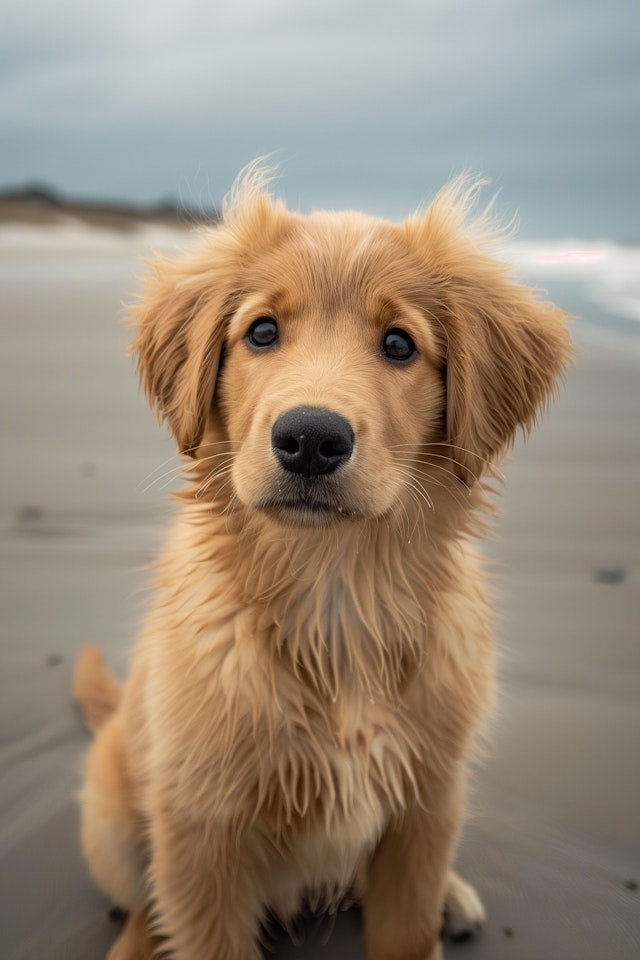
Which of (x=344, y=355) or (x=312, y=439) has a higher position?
(x=344, y=355)

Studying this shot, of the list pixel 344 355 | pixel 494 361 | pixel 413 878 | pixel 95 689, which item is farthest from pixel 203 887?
pixel 494 361

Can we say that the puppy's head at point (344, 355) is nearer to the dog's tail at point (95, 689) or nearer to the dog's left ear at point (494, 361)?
the dog's left ear at point (494, 361)

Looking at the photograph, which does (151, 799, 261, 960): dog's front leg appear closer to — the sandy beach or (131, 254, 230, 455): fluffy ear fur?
the sandy beach

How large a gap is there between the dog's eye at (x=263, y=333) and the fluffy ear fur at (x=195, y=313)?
0.09 meters

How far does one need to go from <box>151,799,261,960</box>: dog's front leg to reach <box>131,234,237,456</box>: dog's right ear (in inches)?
31.0

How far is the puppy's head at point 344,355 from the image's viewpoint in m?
1.62

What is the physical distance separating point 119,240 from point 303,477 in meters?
14.2

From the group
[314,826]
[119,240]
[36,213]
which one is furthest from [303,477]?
[36,213]

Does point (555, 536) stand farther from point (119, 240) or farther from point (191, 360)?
point (119, 240)

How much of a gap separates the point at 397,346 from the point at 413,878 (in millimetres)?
1162

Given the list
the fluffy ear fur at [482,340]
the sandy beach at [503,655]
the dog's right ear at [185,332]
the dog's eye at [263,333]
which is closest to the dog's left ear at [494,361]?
the fluffy ear fur at [482,340]

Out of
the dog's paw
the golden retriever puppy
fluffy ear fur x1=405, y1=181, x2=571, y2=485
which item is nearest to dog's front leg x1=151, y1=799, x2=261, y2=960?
the golden retriever puppy

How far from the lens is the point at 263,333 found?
1803 mm

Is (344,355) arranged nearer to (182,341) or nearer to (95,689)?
(182,341)
